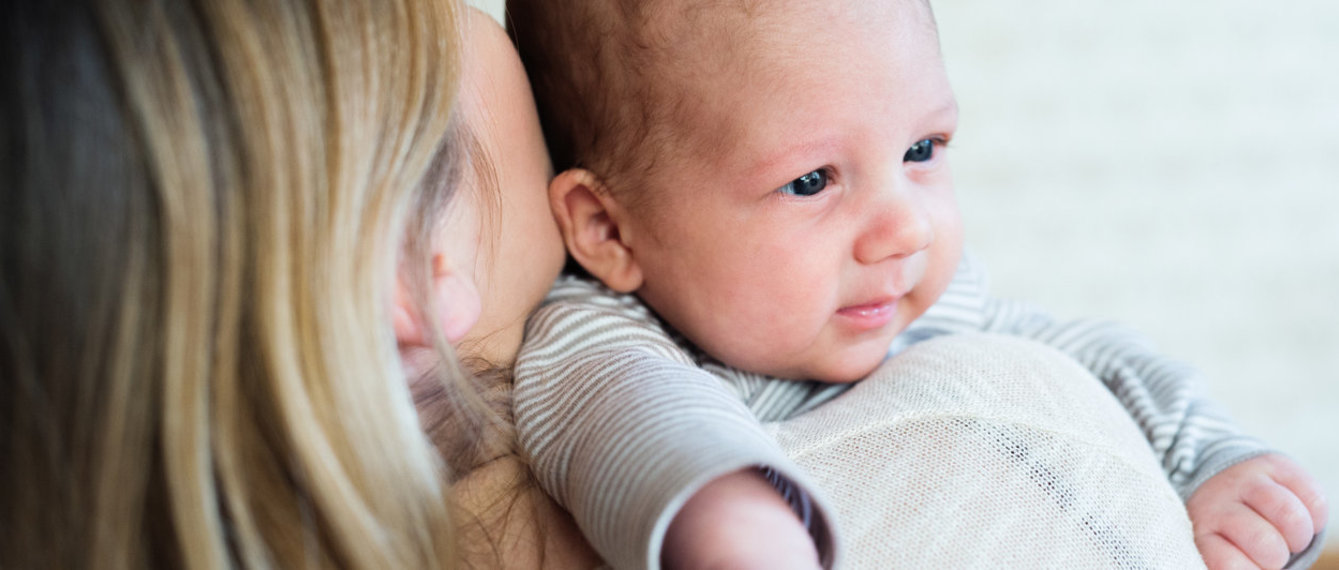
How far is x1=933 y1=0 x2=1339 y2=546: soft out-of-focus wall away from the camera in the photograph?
1.84 meters

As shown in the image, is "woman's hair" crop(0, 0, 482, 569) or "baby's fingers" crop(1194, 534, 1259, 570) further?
"baby's fingers" crop(1194, 534, 1259, 570)

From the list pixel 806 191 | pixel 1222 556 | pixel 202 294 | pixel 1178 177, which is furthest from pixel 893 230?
pixel 1178 177

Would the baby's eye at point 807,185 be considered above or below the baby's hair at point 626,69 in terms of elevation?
below

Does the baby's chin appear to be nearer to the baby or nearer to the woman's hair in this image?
the baby

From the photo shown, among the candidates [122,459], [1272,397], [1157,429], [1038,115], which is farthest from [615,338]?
[1272,397]

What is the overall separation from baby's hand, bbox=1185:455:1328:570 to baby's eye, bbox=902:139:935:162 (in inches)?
15.2

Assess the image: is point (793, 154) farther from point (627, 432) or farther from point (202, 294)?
point (202, 294)

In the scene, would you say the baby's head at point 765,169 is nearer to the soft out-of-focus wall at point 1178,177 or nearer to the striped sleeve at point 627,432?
the striped sleeve at point 627,432

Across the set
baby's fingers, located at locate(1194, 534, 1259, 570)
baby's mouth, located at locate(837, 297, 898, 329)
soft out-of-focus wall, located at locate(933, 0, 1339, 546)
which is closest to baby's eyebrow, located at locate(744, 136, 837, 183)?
baby's mouth, located at locate(837, 297, 898, 329)

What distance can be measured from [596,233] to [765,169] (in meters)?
0.18

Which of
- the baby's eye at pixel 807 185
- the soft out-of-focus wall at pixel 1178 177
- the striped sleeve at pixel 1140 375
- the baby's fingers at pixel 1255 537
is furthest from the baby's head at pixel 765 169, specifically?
the soft out-of-focus wall at pixel 1178 177

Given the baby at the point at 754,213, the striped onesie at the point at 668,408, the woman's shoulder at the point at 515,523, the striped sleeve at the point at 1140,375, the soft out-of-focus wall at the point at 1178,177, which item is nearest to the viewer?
the striped onesie at the point at 668,408

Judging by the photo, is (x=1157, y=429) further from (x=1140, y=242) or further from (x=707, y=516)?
(x=1140, y=242)

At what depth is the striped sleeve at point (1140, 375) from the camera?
1.01 metres
